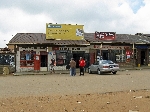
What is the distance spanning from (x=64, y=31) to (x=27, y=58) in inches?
236

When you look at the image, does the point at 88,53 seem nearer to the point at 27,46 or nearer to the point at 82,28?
the point at 82,28

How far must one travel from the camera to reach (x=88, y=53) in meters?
37.5

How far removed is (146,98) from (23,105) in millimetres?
4769

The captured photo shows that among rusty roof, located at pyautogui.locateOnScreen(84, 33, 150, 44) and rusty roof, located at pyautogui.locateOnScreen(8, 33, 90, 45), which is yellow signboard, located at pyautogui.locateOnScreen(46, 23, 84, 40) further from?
rusty roof, located at pyautogui.locateOnScreen(84, 33, 150, 44)

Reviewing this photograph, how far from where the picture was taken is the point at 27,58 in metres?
35.0

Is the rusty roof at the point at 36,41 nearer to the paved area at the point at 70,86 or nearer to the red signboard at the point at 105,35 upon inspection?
the red signboard at the point at 105,35

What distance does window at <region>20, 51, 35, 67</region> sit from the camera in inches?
1369

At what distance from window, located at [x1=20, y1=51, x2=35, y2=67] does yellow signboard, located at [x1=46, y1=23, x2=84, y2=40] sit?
338cm

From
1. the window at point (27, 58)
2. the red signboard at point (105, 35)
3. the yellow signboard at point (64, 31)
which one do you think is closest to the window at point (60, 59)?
the yellow signboard at point (64, 31)

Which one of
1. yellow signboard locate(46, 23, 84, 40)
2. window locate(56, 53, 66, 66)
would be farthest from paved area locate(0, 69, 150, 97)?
yellow signboard locate(46, 23, 84, 40)

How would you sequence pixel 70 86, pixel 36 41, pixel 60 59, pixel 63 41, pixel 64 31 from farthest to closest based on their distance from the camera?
pixel 64 31 → pixel 63 41 → pixel 60 59 → pixel 36 41 → pixel 70 86

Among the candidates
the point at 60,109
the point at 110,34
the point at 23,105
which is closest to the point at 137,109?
the point at 60,109

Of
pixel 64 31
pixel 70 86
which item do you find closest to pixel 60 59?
pixel 64 31

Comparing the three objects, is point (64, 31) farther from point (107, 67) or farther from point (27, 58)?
point (107, 67)
